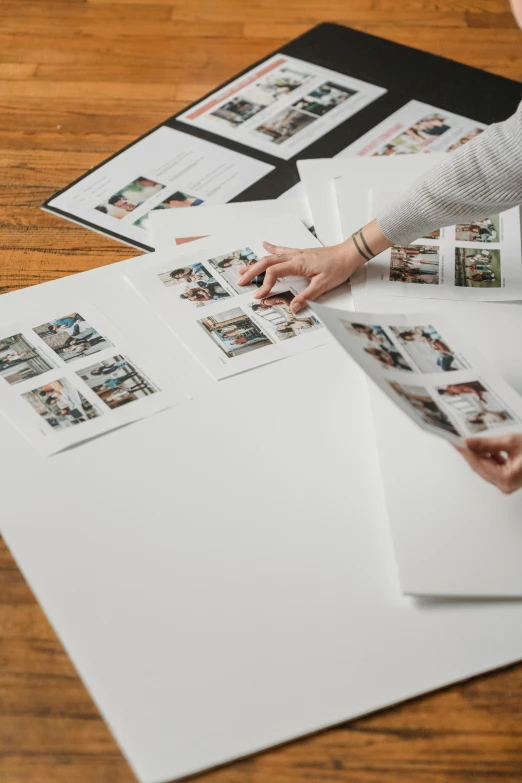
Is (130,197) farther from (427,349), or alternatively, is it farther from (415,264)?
(427,349)

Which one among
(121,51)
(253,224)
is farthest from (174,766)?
(121,51)

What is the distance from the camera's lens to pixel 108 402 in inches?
42.9

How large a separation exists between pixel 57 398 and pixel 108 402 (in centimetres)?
6

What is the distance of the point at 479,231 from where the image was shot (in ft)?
4.52

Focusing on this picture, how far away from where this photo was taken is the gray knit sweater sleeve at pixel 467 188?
114 cm

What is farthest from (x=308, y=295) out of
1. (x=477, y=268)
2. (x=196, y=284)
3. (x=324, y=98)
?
(x=324, y=98)

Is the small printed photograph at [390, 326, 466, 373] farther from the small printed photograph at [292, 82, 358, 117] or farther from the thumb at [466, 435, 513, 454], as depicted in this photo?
the small printed photograph at [292, 82, 358, 117]

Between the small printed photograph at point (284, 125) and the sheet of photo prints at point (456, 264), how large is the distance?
269 millimetres

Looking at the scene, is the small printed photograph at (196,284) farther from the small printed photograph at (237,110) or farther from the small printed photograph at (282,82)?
the small printed photograph at (282,82)

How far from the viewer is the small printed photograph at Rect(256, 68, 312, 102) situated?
5.63 feet

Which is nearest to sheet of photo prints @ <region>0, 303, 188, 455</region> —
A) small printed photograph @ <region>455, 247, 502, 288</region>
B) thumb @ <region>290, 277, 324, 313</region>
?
thumb @ <region>290, 277, 324, 313</region>

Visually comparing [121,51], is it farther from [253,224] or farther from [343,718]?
[343,718]

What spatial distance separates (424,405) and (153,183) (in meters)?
0.74

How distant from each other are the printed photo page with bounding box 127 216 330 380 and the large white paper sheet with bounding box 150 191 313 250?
1.2 inches
